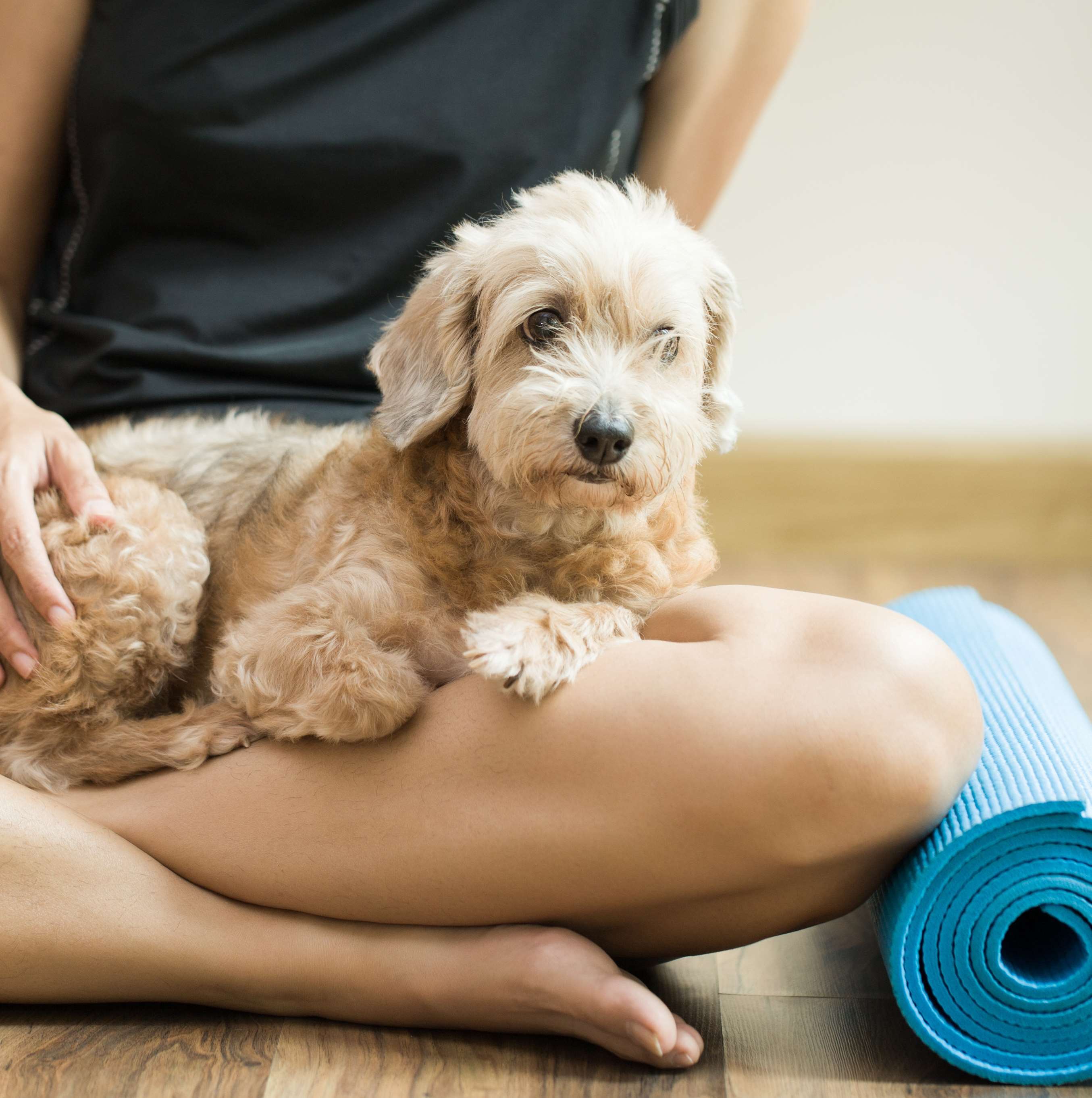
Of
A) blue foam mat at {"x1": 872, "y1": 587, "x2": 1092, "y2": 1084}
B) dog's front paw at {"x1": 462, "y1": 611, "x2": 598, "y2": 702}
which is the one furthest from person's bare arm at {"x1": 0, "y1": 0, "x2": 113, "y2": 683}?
blue foam mat at {"x1": 872, "y1": 587, "x2": 1092, "y2": 1084}

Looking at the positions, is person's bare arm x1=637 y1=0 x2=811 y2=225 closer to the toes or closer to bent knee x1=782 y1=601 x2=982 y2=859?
bent knee x1=782 y1=601 x2=982 y2=859

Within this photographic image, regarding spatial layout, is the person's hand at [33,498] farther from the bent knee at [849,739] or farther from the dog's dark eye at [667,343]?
the bent knee at [849,739]

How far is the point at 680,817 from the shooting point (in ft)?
4.82

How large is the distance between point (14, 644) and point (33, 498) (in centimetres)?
25

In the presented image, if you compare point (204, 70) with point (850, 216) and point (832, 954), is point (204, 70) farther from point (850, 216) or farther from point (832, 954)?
point (850, 216)

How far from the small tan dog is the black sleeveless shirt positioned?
0.42 meters

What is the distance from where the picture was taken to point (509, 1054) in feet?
5.05

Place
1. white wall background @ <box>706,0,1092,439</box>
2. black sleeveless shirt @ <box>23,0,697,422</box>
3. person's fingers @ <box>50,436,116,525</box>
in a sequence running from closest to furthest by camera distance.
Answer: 1. person's fingers @ <box>50,436,116,525</box>
2. black sleeveless shirt @ <box>23,0,697,422</box>
3. white wall background @ <box>706,0,1092,439</box>

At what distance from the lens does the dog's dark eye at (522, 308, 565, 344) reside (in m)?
1.78

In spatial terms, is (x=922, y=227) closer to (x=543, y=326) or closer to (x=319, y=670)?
(x=543, y=326)

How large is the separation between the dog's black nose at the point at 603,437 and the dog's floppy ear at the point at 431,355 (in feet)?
0.98

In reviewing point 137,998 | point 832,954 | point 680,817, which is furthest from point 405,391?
point 832,954

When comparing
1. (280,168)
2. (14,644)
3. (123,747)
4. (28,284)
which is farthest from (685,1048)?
(28,284)

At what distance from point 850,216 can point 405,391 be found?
2907mm
